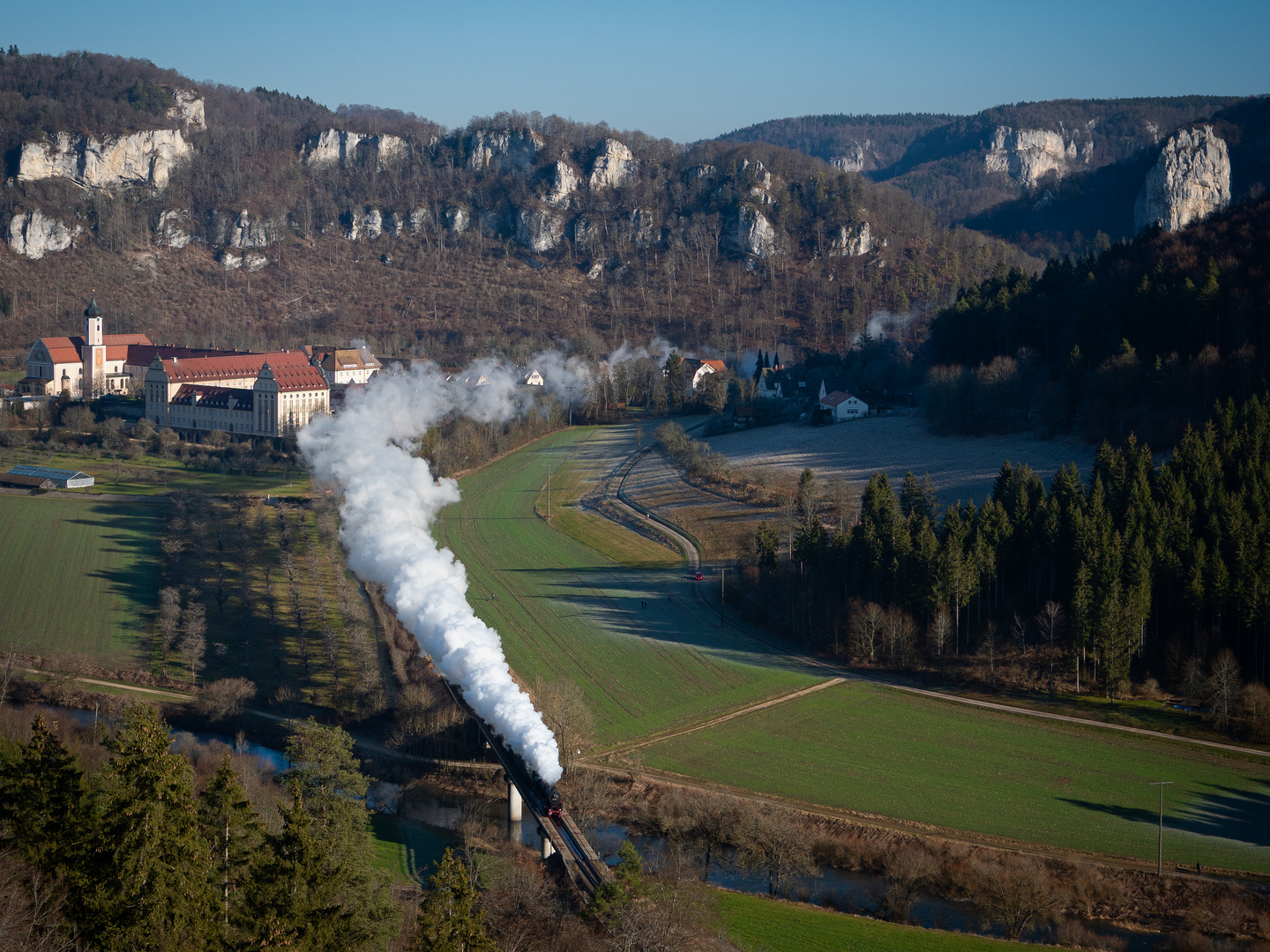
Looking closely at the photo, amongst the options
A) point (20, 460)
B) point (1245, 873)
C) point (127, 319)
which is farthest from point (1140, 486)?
point (127, 319)

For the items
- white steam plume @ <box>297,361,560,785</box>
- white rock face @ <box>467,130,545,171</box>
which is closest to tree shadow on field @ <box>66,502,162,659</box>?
white steam plume @ <box>297,361,560,785</box>

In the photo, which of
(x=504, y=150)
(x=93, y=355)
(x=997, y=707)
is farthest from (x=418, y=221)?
(x=997, y=707)

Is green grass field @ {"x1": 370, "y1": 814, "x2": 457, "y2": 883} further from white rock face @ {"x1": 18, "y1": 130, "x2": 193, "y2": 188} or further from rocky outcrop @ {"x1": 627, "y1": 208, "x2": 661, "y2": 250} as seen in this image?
white rock face @ {"x1": 18, "y1": 130, "x2": 193, "y2": 188}

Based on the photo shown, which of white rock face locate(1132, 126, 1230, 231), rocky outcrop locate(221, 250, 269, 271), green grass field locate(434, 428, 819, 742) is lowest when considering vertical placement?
green grass field locate(434, 428, 819, 742)

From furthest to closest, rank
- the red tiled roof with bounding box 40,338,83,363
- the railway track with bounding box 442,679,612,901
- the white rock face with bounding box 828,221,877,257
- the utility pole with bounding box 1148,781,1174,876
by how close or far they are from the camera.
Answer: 1. the white rock face with bounding box 828,221,877,257
2. the red tiled roof with bounding box 40,338,83,363
3. the utility pole with bounding box 1148,781,1174,876
4. the railway track with bounding box 442,679,612,901

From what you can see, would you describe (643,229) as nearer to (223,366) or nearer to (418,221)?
(418,221)

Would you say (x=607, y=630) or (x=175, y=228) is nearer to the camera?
(x=607, y=630)

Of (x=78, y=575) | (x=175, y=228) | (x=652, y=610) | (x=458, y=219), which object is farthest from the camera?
(x=458, y=219)
